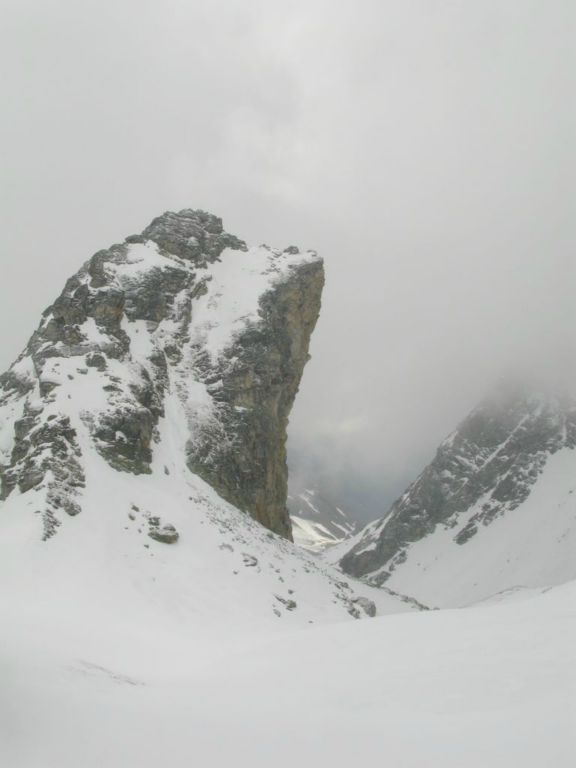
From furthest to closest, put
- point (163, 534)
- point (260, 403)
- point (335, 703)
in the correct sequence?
point (260, 403) < point (163, 534) < point (335, 703)

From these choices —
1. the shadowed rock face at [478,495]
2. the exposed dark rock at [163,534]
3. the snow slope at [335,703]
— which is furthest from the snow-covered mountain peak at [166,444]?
the shadowed rock face at [478,495]

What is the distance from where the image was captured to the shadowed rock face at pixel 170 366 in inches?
1225

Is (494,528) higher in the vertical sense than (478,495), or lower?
lower

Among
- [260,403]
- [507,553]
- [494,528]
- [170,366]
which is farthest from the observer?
[494,528]

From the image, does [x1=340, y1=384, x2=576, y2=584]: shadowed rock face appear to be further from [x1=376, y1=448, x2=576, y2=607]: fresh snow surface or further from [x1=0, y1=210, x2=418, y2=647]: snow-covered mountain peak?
[x1=0, y1=210, x2=418, y2=647]: snow-covered mountain peak

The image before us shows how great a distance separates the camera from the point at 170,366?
44.5 metres

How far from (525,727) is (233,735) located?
137 inches

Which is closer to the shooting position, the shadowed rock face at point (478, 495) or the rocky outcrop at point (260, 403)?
the rocky outcrop at point (260, 403)

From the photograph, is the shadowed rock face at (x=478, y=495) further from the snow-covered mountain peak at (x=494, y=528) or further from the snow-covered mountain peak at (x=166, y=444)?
the snow-covered mountain peak at (x=166, y=444)

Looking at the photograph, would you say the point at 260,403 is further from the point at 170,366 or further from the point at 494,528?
the point at 494,528

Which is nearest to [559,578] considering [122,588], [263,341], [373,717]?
[263,341]

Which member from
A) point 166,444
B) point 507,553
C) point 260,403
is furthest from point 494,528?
point 166,444

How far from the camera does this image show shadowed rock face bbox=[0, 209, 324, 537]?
102 feet

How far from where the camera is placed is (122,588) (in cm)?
2100
